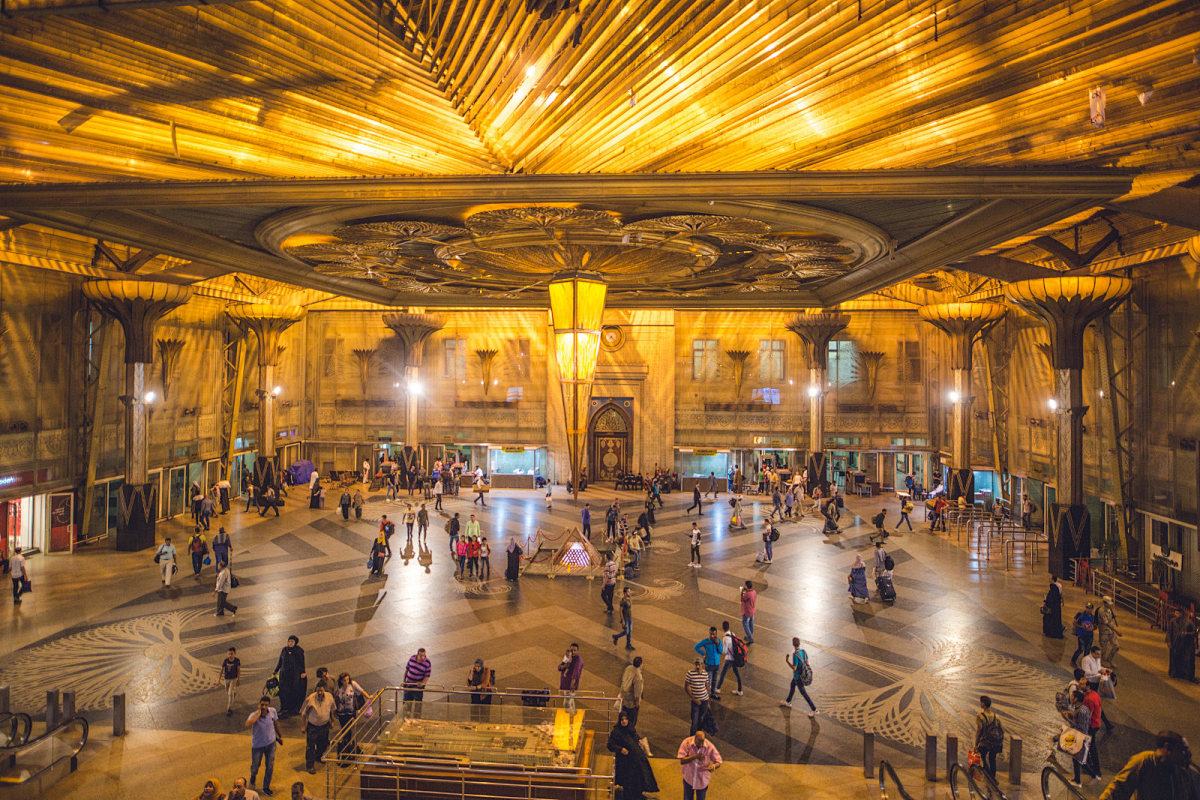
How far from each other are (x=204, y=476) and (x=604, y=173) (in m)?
21.9

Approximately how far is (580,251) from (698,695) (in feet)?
24.8

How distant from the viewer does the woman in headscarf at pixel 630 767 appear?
709 centimetres

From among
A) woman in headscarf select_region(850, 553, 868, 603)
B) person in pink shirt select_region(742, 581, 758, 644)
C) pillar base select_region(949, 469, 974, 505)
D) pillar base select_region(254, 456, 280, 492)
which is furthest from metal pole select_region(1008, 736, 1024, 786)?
pillar base select_region(254, 456, 280, 492)

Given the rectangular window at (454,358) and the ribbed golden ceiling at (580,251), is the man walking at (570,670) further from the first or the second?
the rectangular window at (454,358)

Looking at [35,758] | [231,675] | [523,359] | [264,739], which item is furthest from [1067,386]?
[523,359]

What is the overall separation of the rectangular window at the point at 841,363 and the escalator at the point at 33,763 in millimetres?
27111

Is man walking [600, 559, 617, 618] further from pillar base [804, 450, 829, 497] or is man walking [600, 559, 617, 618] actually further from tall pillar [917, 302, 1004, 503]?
pillar base [804, 450, 829, 497]

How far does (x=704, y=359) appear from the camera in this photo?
30.0 metres

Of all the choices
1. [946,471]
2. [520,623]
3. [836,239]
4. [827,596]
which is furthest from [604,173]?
[946,471]

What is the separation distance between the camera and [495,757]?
7.22 metres

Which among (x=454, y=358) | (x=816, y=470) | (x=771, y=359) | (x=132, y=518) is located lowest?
(x=132, y=518)

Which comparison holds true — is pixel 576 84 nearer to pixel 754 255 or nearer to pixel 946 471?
pixel 754 255

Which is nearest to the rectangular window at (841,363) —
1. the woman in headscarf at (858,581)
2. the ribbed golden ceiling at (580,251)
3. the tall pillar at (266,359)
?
the ribbed golden ceiling at (580,251)

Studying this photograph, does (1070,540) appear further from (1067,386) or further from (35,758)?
(35,758)
